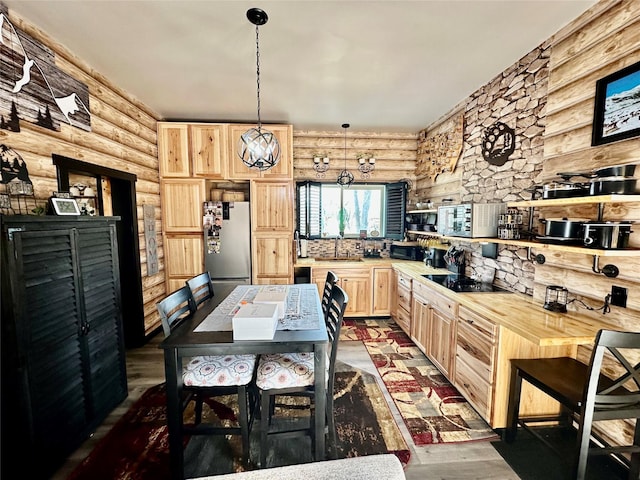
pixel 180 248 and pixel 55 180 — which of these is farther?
pixel 180 248

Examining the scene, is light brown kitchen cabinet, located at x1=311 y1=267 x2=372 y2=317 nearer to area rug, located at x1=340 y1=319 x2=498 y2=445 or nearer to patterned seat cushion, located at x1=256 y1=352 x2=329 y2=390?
area rug, located at x1=340 y1=319 x2=498 y2=445

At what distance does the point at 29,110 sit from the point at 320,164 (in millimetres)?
3319

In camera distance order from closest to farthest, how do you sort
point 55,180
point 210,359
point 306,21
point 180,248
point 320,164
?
point 210,359
point 306,21
point 55,180
point 180,248
point 320,164

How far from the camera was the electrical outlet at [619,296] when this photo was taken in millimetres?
1734

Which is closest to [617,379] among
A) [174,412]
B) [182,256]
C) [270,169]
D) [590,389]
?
[590,389]

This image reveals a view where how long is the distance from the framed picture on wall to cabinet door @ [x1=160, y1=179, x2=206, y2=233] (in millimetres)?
4034

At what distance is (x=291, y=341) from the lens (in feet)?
5.32

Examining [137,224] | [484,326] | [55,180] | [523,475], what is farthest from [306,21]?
[523,475]

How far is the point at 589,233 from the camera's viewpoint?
1736 millimetres

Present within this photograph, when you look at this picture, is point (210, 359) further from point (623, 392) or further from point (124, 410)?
point (623, 392)

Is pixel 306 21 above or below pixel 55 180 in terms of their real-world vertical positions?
above

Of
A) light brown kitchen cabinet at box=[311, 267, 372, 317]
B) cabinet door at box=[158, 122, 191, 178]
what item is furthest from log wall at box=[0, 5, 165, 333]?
light brown kitchen cabinet at box=[311, 267, 372, 317]

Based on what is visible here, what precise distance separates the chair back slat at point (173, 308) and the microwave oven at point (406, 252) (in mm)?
3253

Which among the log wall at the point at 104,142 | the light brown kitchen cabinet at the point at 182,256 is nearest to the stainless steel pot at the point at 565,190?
the log wall at the point at 104,142
